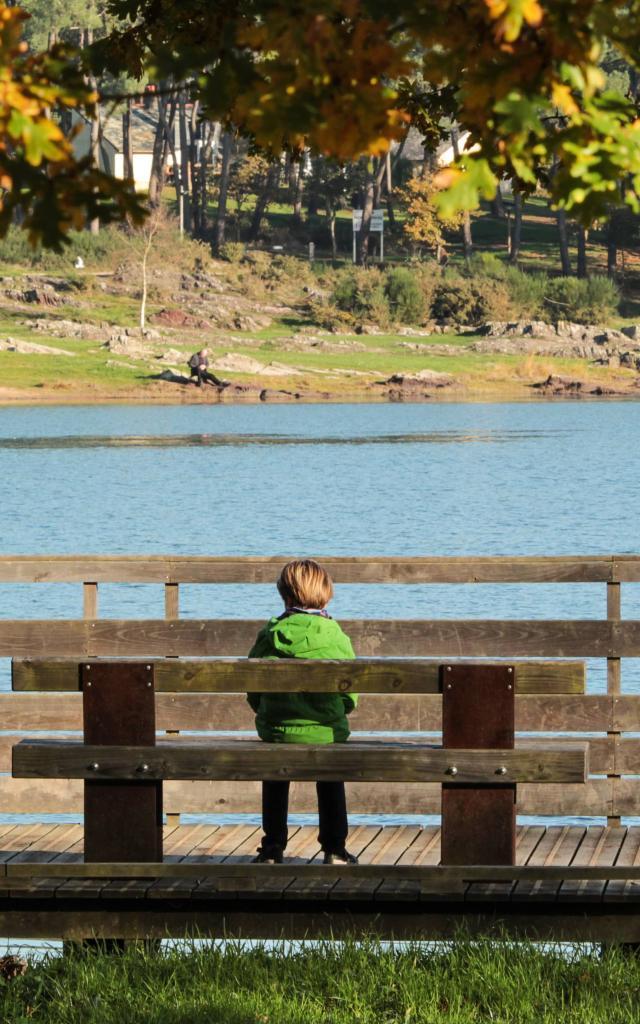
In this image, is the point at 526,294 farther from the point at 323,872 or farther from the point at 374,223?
the point at 323,872

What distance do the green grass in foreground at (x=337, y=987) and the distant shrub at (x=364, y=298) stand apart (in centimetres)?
7955

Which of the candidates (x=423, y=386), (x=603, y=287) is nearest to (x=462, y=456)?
(x=423, y=386)

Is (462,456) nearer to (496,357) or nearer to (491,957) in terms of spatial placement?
(496,357)

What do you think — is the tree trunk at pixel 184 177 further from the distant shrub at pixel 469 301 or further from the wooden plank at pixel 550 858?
the wooden plank at pixel 550 858

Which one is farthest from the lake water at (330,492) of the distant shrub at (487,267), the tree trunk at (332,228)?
the tree trunk at (332,228)

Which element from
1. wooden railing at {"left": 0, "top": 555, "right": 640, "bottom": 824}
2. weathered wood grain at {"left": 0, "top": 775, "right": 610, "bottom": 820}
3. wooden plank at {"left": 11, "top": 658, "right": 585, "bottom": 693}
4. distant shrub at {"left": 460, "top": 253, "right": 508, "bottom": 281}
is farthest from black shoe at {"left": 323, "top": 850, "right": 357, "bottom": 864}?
distant shrub at {"left": 460, "top": 253, "right": 508, "bottom": 281}

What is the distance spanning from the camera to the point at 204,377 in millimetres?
73188

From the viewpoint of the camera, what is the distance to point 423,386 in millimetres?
75625

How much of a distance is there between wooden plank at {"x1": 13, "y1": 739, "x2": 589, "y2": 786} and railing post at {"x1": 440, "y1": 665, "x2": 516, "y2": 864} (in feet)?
0.16

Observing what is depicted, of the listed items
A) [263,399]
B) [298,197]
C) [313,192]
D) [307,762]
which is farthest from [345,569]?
[313,192]

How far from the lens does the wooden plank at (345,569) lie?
351 inches

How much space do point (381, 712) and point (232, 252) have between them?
87621 millimetres

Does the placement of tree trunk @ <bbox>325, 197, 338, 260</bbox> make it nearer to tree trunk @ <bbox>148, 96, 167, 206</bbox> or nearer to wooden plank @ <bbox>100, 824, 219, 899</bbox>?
tree trunk @ <bbox>148, 96, 167, 206</bbox>

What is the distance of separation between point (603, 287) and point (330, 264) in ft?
52.6
